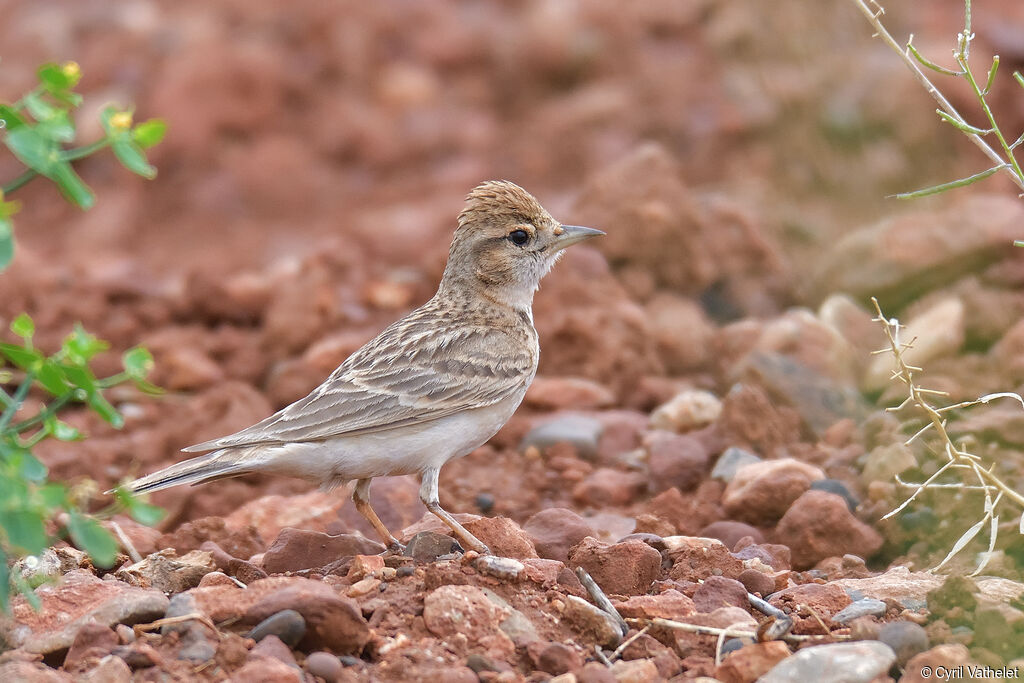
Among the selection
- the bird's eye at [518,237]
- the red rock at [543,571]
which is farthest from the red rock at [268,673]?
the bird's eye at [518,237]

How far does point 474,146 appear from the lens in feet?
39.2

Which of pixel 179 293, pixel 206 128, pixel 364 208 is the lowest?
pixel 179 293

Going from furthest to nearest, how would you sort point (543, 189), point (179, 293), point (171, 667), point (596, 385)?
point (543, 189) → point (179, 293) → point (596, 385) → point (171, 667)

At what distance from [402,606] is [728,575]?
1307 millimetres

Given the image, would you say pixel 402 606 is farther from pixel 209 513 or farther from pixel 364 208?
pixel 364 208

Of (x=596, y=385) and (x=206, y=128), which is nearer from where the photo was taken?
(x=596, y=385)

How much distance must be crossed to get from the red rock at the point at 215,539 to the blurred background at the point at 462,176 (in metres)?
1.03

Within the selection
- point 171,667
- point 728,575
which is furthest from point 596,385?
point 171,667

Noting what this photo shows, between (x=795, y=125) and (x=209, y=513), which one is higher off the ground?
(x=795, y=125)

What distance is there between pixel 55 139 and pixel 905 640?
286cm

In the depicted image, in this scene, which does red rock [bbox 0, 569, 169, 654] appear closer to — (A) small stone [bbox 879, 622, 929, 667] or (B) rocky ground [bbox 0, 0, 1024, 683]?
(B) rocky ground [bbox 0, 0, 1024, 683]

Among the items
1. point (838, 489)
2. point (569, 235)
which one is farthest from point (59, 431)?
point (838, 489)

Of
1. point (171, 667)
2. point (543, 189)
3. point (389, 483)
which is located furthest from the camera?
point (543, 189)

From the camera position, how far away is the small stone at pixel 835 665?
3.66m
